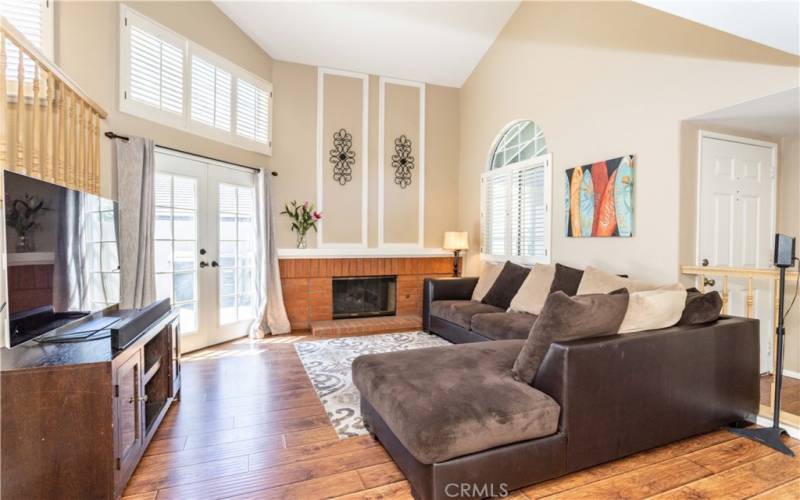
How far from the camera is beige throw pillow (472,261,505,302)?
14.4ft

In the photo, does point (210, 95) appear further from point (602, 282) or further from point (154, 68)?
point (602, 282)

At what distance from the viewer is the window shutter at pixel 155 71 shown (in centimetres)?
324

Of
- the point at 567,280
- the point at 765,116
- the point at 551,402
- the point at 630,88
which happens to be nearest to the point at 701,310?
the point at 551,402

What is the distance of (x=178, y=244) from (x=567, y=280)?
147 inches

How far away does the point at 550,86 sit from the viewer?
13.3 ft

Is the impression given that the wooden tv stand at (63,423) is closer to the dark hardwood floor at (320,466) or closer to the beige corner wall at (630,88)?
the dark hardwood floor at (320,466)

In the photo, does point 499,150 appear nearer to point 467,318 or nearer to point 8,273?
point 467,318

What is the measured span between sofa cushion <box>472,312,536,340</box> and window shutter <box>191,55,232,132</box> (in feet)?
11.2

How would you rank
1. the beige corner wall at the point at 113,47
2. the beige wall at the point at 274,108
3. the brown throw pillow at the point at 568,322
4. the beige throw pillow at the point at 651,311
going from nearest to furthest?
the brown throw pillow at the point at 568,322
the beige throw pillow at the point at 651,311
the beige corner wall at the point at 113,47
the beige wall at the point at 274,108

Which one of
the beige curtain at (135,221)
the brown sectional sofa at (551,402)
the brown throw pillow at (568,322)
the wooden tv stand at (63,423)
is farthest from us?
the beige curtain at (135,221)

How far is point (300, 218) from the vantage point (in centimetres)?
490

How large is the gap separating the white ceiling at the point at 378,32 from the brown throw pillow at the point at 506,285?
3.03m

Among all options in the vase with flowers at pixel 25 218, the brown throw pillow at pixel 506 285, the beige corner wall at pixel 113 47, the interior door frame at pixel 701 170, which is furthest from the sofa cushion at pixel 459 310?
the vase with flowers at pixel 25 218

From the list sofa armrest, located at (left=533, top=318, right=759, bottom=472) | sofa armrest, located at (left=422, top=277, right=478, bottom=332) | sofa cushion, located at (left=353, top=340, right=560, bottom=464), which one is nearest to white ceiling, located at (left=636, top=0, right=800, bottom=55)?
sofa armrest, located at (left=533, top=318, right=759, bottom=472)
